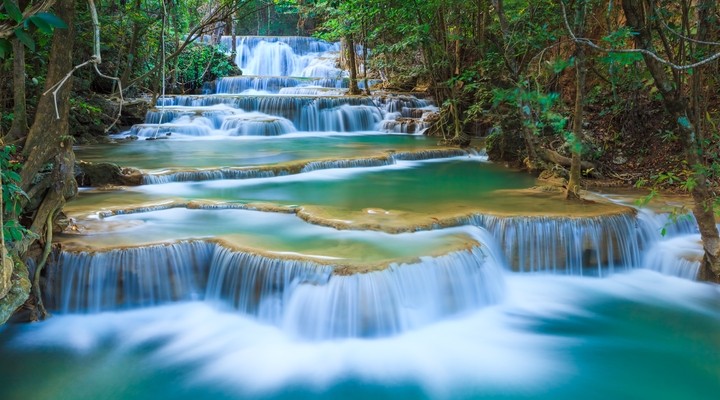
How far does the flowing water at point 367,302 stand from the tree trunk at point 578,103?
1.02ft

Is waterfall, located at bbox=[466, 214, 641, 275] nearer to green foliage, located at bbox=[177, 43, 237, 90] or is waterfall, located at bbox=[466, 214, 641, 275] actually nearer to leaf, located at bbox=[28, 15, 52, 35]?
leaf, located at bbox=[28, 15, 52, 35]

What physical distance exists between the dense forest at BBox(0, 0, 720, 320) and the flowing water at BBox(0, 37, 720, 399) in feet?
2.13

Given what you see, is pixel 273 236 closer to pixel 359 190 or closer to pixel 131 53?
pixel 359 190

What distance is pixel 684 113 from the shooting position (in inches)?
193

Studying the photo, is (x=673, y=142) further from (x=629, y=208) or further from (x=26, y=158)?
(x=26, y=158)

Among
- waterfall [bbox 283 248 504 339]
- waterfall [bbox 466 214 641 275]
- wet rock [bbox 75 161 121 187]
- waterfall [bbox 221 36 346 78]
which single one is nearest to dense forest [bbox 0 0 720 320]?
wet rock [bbox 75 161 121 187]

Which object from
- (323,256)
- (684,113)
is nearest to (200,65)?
(323,256)

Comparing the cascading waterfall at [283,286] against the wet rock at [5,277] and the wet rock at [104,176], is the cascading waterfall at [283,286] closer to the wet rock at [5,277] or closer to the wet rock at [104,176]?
the wet rock at [5,277]

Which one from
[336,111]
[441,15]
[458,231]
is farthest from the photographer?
[336,111]

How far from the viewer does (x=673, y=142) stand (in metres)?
9.09

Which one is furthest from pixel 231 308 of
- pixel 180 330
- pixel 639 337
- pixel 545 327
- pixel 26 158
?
pixel 639 337

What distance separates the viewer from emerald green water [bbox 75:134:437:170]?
10461mm

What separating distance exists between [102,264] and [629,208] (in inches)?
243

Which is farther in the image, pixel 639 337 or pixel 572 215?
pixel 572 215
